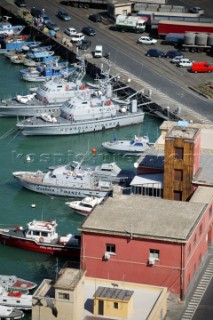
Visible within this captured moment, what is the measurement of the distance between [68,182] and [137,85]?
21634 mm

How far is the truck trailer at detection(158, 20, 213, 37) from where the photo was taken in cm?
10447

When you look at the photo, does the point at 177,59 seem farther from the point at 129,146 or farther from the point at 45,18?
the point at 129,146

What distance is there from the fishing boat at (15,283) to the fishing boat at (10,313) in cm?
161

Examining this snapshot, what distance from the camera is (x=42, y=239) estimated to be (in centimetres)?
6575

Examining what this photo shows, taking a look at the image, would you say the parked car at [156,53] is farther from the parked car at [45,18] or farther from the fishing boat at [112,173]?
the fishing boat at [112,173]

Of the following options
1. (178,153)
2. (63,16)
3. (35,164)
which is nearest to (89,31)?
(63,16)

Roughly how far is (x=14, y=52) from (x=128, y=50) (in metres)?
9.78

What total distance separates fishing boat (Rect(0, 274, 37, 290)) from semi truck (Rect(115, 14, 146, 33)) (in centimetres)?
4976

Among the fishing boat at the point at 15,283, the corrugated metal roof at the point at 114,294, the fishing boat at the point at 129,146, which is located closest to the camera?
the corrugated metal roof at the point at 114,294

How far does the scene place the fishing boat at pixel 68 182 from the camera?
7256 cm

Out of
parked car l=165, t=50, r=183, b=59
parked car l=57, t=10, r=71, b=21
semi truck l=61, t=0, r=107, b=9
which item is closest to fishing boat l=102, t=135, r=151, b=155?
parked car l=165, t=50, r=183, b=59

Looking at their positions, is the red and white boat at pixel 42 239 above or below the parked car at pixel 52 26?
below

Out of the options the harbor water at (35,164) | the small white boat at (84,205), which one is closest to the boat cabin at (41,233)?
the harbor water at (35,164)

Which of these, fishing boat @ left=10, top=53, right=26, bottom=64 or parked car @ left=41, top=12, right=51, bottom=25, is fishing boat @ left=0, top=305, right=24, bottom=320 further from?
parked car @ left=41, top=12, right=51, bottom=25
